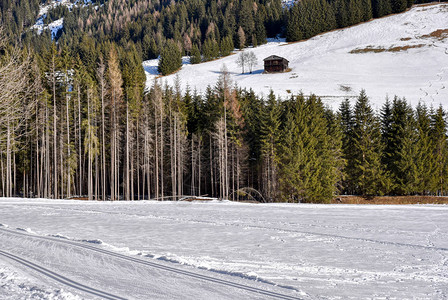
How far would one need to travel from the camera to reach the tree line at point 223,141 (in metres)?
35.1

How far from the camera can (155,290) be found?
18.2 feet

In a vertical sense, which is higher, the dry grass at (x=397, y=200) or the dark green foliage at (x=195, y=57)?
the dark green foliage at (x=195, y=57)

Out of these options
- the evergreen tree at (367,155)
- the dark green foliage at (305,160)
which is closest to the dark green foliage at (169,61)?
the evergreen tree at (367,155)

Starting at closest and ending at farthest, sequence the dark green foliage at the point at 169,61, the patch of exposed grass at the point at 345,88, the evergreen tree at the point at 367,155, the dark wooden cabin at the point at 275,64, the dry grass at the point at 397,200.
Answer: the dry grass at the point at 397,200 < the evergreen tree at the point at 367,155 < the patch of exposed grass at the point at 345,88 < the dark wooden cabin at the point at 275,64 < the dark green foliage at the point at 169,61

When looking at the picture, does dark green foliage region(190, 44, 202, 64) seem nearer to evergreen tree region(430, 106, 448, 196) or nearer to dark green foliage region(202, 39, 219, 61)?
dark green foliage region(202, 39, 219, 61)

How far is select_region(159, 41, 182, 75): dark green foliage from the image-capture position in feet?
336

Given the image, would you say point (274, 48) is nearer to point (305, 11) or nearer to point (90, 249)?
point (305, 11)

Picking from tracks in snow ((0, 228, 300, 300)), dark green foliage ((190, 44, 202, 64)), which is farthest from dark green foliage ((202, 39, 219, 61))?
tracks in snow ((0, 228, 300, 300))

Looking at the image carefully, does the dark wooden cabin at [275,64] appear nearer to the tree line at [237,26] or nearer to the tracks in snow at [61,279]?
the tree line at [237,26]

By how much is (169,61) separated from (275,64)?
32195 millimetres

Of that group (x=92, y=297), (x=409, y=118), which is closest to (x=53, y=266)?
(x=92, y=297)

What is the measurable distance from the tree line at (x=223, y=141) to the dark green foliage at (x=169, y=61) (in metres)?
57.5

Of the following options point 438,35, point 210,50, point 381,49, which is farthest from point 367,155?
point 210,50

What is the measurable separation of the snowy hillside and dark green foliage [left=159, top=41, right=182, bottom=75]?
3.14m
